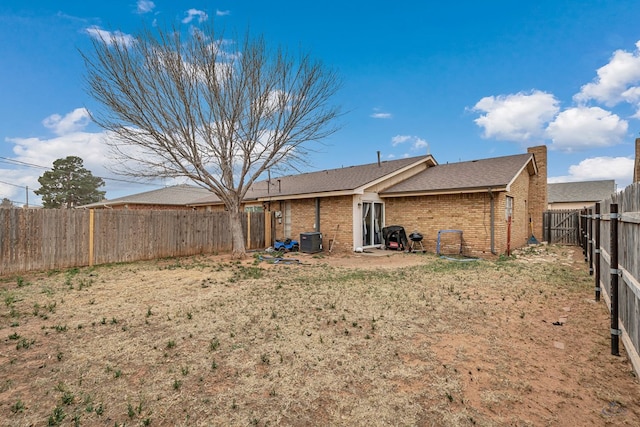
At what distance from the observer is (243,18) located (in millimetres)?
10867

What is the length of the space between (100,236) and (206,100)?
5796mm

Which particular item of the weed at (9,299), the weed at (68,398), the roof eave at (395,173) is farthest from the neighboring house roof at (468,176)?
the weed at (9,299)

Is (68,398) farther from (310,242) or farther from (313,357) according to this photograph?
(310,242)

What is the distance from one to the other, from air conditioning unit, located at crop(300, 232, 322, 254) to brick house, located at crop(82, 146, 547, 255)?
2.03 feet

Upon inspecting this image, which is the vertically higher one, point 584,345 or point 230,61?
point 230,61

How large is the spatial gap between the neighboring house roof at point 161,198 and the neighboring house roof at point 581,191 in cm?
3454

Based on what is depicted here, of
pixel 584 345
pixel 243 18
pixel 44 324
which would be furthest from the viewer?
pixel 243 18

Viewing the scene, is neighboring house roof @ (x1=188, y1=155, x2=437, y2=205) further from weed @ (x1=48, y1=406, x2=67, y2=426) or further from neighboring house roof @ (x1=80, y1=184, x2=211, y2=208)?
weed @ (x1=48, y1=406, x2=67, y2=426)

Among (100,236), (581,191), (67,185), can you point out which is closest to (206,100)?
(100,236)

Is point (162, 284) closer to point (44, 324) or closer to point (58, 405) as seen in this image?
point (44, 324)

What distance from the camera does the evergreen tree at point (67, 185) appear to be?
33375 millimetres

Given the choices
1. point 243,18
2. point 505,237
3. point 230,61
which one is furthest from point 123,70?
point 505,237

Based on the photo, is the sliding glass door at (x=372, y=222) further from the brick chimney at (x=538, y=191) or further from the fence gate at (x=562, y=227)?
the fence gate at (x=562, y=227)

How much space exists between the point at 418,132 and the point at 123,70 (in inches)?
589
